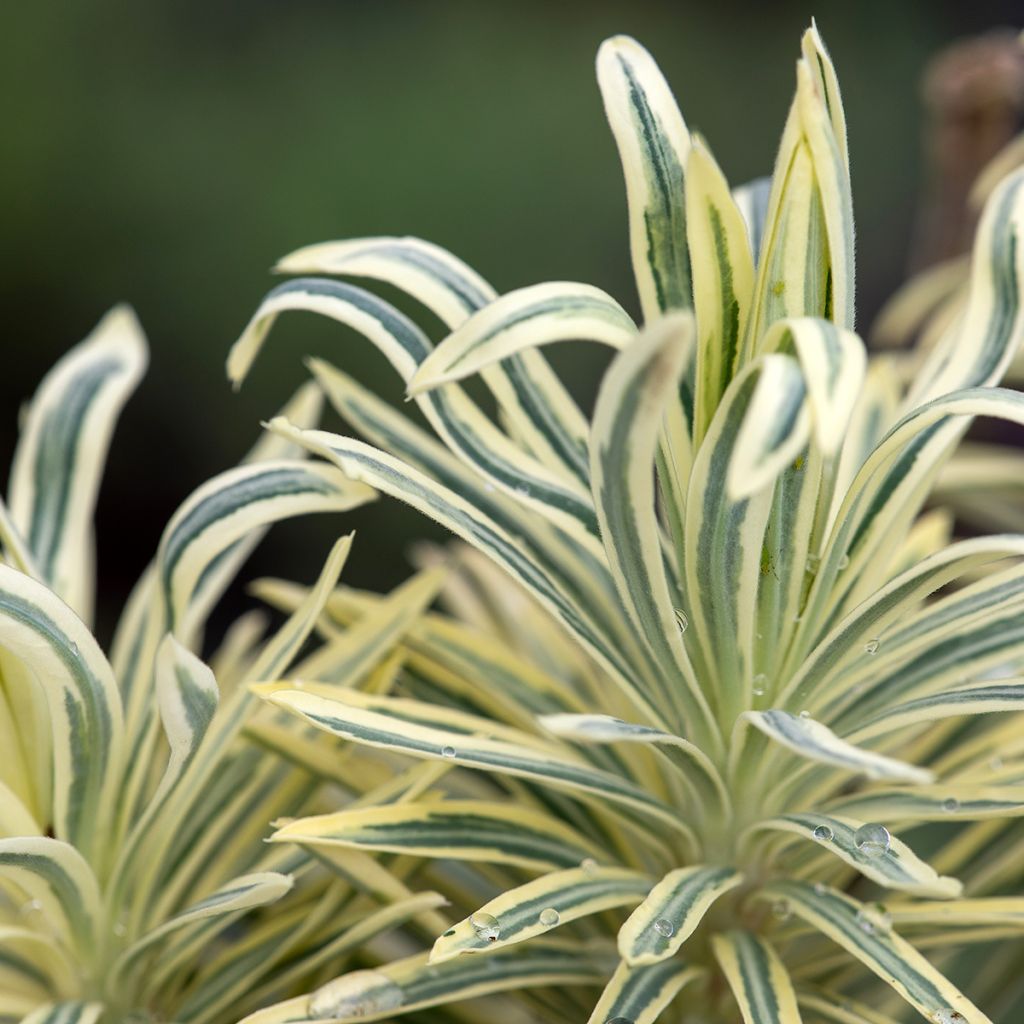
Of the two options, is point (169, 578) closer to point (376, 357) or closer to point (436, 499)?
point (436, 499)

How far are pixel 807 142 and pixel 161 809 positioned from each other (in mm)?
319

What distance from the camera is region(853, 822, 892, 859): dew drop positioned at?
406mm

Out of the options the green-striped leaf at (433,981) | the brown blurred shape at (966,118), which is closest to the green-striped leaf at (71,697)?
the green-striped leaf at (433,981)

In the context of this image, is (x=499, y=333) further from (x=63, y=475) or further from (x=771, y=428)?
(x=63, y=475)

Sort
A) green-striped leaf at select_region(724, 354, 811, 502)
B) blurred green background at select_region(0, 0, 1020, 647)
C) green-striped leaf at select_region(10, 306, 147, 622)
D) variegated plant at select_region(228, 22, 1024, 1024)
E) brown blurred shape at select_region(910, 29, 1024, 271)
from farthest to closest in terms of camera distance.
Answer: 1. blurred green background at select_region(0, 0, 1020, 647)
2. brown blurred shape at select_region(910, 29, 1024, 271)
3. green-striped leaf at select_region(10, 306, 147, 622)
4. variegated plant at select_region(228, 22, 1024, 1024)
5. green-striped leaf at select_region(724, 354, 811, 502)

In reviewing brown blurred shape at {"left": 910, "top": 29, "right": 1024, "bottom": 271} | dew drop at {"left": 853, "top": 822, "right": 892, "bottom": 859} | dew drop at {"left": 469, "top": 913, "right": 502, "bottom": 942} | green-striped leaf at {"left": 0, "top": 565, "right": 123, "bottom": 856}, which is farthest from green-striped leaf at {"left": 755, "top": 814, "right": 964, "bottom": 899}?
brown blurred shape at {"left": 910, "top": 29, "right": 1024, "bottom": 271}

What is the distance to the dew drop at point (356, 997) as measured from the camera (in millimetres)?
415

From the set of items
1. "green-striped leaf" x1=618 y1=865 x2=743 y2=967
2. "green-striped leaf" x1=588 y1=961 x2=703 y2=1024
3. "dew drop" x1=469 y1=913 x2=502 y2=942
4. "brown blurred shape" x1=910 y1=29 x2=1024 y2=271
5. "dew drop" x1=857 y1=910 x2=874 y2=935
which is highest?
"brown blurred shape" x1=910 y1=29 x2=1024 y2=271

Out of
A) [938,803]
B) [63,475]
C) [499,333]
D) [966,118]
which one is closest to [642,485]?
[499,333]

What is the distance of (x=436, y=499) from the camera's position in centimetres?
44

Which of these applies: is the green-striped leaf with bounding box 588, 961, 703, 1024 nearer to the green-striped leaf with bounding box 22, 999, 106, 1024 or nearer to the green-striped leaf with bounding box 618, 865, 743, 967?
the green-striped leaf with bounding box 618, 865, 743, 967

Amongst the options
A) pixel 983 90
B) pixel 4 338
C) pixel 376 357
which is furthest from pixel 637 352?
pixel 4 338

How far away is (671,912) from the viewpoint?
0.41 metres

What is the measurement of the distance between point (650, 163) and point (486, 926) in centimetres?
25
